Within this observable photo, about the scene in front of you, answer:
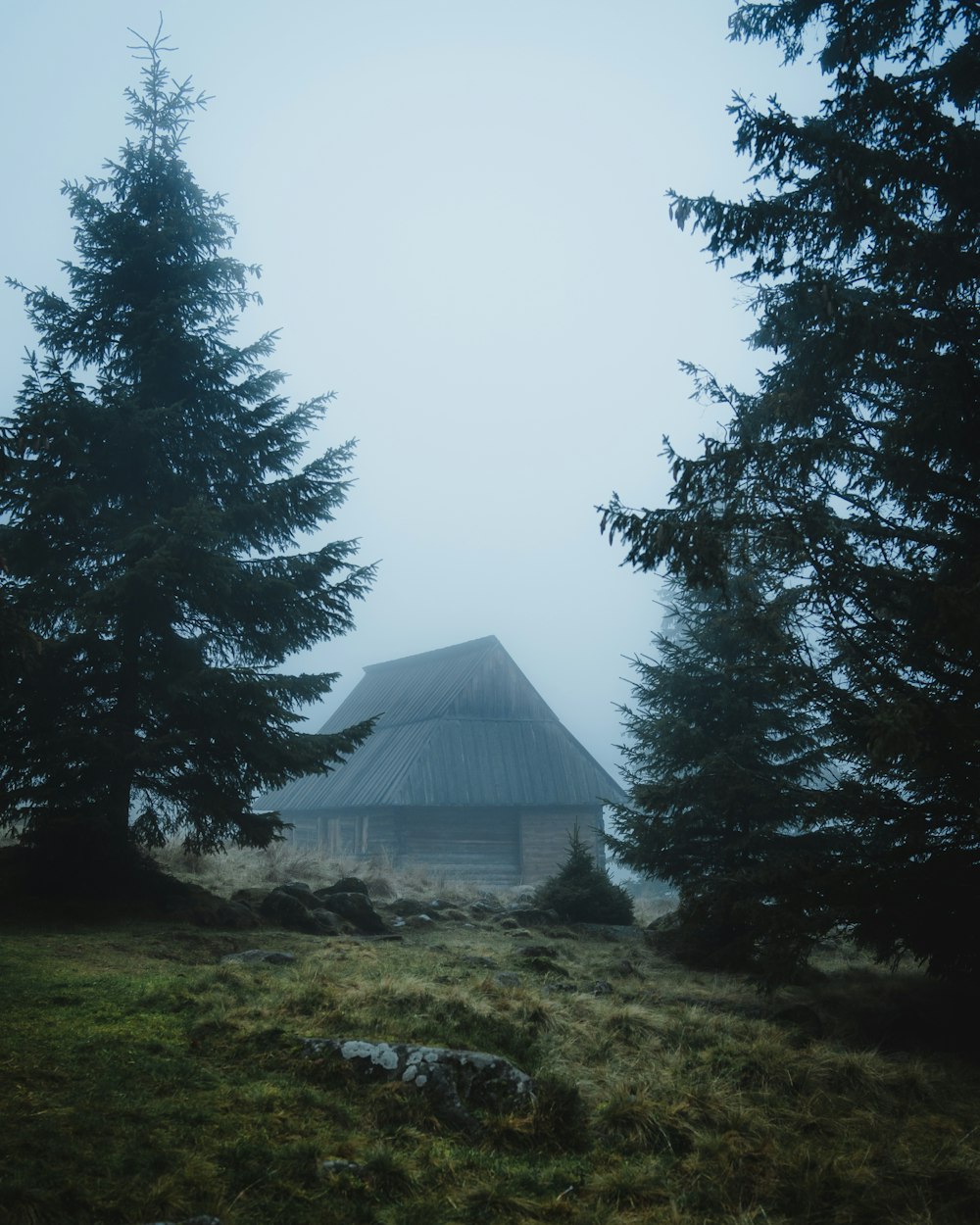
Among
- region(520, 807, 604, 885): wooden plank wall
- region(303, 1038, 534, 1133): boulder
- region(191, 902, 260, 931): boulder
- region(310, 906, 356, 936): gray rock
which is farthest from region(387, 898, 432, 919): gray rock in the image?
region(520, 807, 604, 885): wooden plank wall

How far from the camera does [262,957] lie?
29.6 ft

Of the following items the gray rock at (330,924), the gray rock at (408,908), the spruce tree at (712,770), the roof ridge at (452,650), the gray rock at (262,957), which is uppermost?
the roof ridge at (452,650)

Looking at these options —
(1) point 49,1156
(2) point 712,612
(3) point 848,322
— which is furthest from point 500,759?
(1) point 49,1156

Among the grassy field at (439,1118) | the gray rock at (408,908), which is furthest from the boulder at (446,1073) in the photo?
the gray rock at (408,908)

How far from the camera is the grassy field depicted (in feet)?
13.3

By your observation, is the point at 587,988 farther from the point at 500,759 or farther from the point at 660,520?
the point at 500,759

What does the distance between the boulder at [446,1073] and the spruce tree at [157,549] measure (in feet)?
20.2

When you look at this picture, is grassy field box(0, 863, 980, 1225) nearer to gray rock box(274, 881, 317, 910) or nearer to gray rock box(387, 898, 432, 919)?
gray rock box(274, 881, 317, 910)

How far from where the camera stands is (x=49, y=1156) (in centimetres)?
391

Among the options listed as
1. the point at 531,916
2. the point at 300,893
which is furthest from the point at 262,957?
the point at 531,916

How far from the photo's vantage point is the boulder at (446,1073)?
17.0 ft

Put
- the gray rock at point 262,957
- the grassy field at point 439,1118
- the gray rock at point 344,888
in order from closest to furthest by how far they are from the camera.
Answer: the grassy field at point 439,1118
the gray rock at point 262,957
the gray rock at point 344,888

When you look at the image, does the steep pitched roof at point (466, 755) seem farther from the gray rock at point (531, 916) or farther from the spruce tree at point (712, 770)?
the spruce tree at point (712, 770)

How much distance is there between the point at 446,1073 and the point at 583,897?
11753mm
